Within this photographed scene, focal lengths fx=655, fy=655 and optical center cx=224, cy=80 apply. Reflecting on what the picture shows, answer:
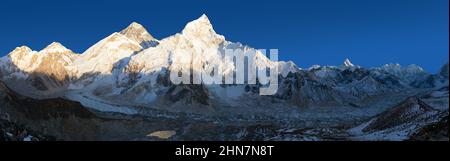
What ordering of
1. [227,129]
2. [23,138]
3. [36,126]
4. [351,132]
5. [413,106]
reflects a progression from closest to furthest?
1. [23,138]
2. [413,106]
3. [351,132]
4. [36,126]
5. [227,129]

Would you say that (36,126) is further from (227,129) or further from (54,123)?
(227,129)

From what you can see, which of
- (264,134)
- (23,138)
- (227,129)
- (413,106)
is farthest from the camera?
(227,129)

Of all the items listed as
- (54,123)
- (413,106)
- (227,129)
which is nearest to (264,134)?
(413,106)
